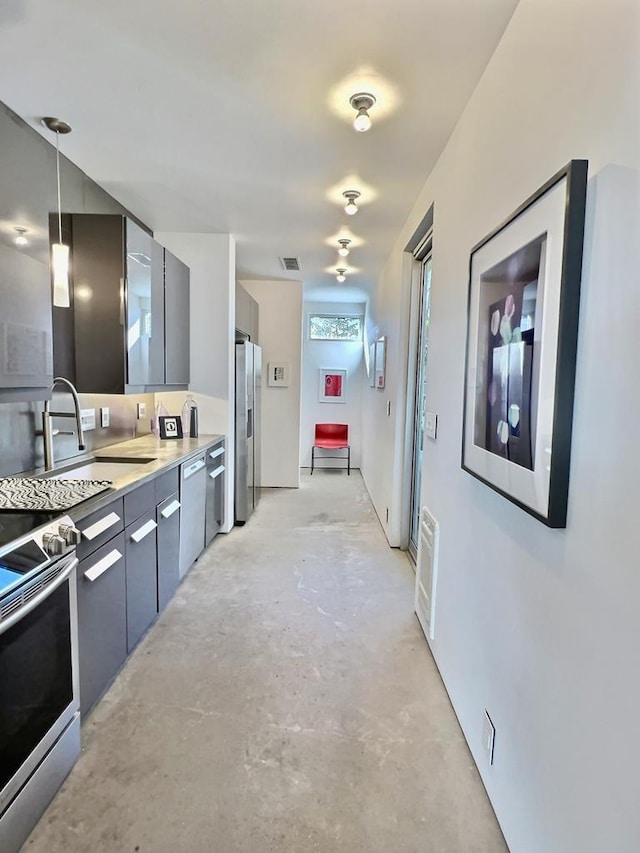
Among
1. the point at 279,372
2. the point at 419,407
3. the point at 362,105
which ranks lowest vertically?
the point at 419,407

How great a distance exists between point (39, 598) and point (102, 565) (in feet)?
1.66

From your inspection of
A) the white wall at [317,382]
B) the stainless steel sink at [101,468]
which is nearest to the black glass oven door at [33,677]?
the stainless steel sink at [101,468]

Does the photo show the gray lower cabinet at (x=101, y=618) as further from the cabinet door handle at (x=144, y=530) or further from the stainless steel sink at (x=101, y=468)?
the stainless steel sink at (x=101, y=468)

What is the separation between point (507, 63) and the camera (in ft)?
5.05

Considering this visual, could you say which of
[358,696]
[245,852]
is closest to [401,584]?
[358,696]

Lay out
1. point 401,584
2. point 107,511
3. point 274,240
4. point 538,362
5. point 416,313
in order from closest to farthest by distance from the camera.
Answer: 1. point 538,362
2. point 107,511
3. point 401,584
4. point 416,313
5. point 274,240

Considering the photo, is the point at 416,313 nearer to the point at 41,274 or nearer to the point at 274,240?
the point at 274,240

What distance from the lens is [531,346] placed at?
122cm

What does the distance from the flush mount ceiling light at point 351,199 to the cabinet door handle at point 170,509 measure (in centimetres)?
220

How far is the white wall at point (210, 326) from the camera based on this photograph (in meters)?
3.88

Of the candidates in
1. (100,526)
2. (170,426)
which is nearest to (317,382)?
(170,426)

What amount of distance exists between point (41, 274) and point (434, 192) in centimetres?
204

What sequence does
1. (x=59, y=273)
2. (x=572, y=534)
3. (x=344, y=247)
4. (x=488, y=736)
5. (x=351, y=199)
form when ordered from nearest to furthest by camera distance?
(x=572, y=534) < (x=488, y=736) < (x=59, y=273) < (x=351, y=199) < (x=344, y=247)

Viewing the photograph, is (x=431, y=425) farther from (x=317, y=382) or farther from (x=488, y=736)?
(x=317, y=382)
